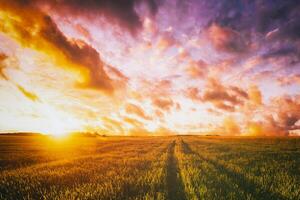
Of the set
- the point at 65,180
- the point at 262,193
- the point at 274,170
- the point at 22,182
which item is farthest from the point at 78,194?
the point at 274,170

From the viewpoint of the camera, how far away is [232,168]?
11.5 metres

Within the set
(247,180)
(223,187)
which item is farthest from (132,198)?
(247,180)

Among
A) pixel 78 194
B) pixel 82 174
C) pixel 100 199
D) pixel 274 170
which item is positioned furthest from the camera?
pixel 274 170

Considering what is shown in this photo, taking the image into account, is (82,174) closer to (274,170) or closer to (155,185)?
(155,185)

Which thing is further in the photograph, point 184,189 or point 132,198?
point 184,189

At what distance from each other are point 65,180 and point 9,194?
7.42ft

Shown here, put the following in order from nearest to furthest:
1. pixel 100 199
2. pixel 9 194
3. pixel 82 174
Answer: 1. pixel 100 199
2. pixel 9 194
3. pixel 82 174

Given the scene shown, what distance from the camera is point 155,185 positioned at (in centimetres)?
818

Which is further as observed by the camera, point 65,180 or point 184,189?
point 65,180

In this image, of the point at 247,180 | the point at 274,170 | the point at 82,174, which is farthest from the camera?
the point at 274,170

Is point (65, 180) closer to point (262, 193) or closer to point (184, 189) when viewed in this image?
point (184, 189)

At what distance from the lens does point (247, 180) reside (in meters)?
8.89

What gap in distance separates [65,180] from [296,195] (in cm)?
1009

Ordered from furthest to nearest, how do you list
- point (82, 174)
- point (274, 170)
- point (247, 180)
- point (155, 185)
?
point (274, 170)
point (82, 174)
point (247, 180)
point (155, 185)
